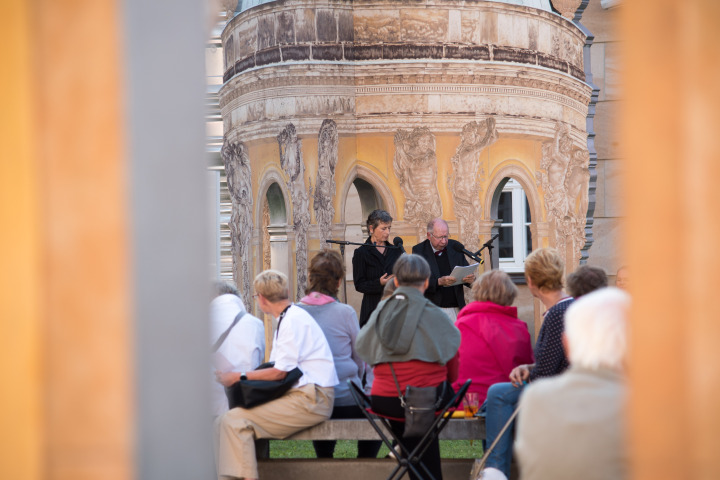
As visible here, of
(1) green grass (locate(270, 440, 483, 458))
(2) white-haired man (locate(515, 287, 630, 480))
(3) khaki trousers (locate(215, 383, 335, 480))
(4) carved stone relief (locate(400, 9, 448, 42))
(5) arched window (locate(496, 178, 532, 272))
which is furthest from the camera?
(5) arched window (locate(496, 178, 532, 272))

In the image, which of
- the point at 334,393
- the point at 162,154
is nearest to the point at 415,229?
the point at 334,393

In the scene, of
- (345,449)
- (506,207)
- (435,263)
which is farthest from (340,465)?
(506,207)

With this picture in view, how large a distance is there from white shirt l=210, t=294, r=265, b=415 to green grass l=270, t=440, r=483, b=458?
205cm

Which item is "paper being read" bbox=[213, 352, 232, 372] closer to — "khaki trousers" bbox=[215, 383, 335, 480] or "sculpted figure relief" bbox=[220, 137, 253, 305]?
"khaki trousers" bbox=[215, 383, 335, 480]

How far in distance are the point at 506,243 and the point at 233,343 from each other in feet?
39.9

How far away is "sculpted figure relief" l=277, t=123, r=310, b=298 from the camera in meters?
9.93

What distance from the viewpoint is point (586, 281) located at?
459 cm

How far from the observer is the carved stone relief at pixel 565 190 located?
10.9 metres

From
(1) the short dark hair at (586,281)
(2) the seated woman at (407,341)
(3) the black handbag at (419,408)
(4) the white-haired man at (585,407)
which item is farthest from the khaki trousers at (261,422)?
(4) the white-haired man at (585,407)

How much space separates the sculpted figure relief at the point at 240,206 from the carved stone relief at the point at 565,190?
11.4 ft

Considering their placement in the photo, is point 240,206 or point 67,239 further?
point 240,206

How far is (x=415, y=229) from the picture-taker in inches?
393

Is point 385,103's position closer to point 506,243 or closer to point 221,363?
point 221,363

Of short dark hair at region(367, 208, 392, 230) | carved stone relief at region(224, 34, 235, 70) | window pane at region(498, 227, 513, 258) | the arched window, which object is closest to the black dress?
short dark hair at region(367, 208, 392, 230)
